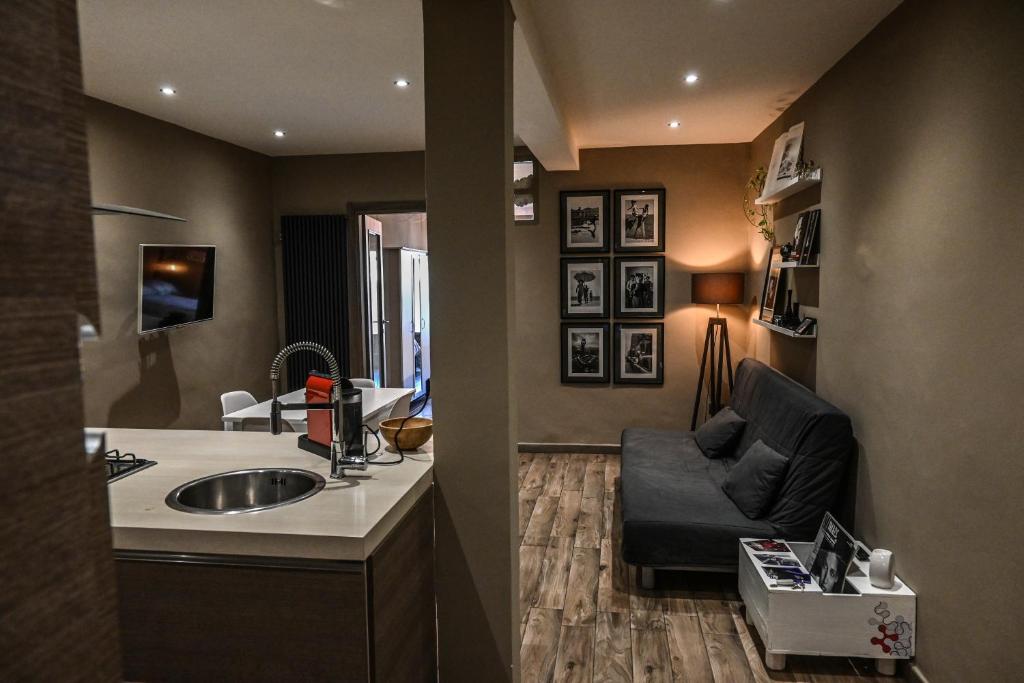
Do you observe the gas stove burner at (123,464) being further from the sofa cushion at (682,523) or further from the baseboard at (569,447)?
the baseboard at (569,447)

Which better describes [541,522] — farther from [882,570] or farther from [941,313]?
[941,313]

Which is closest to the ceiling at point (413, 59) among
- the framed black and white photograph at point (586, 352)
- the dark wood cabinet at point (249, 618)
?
the framed black and white photograph at point (586, 352)

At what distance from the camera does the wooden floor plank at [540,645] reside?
109 inches

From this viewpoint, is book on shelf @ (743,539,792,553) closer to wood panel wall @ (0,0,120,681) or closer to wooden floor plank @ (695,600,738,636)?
wooden floor plank @ (695,600,738,636)

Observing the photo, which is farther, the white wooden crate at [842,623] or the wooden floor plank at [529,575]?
the wooden floor plank at [529,575]

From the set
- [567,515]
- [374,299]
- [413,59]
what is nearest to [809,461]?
[567,515]

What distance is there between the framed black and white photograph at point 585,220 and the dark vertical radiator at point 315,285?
2028mm

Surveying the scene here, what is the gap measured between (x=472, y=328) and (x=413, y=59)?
192cm

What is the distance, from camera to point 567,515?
4.56 meters

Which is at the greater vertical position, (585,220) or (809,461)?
(585,220)

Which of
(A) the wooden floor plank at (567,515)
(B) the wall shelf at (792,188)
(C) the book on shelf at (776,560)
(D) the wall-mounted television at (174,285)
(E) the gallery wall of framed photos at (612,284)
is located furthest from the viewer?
(E) the gallery wall of framed photos at (612,284)

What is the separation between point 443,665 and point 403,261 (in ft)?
19.7

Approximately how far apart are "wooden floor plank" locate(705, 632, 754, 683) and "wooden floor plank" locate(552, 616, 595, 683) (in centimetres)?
50

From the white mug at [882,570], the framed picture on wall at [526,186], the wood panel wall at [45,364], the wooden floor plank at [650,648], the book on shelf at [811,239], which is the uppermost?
the framed picture on wall at [526,186]
